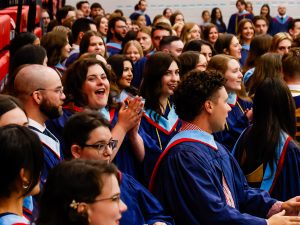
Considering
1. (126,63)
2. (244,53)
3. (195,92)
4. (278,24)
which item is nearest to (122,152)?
(195,92)

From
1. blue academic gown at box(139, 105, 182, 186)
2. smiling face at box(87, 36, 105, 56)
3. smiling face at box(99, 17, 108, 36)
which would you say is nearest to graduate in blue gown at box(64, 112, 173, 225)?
blue academic gown at box(139, 105, 182, 186)

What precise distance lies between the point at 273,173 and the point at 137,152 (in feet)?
2.95

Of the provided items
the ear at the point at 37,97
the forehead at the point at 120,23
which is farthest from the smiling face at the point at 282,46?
the ear at the point at 37,97

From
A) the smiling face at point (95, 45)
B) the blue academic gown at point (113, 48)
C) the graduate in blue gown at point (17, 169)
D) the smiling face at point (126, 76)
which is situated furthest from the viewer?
the blue academic gown at point (113, 48)

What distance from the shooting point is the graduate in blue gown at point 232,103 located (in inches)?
248

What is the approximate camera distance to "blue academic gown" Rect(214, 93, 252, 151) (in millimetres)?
6246

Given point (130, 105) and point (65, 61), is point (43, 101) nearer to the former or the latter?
point (130, 105)

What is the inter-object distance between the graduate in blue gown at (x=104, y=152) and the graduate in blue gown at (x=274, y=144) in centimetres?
104

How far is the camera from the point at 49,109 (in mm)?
4371

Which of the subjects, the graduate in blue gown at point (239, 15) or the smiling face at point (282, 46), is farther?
the graduate in blue gown at point (239, 15)

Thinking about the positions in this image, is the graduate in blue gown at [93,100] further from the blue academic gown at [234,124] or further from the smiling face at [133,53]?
the smiling face at [133,53]

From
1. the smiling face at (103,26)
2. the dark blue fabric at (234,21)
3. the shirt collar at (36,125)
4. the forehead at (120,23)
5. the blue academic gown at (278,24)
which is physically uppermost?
the shirt collar at (36,125)

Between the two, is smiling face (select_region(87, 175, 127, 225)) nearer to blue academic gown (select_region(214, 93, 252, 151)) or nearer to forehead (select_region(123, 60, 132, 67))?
blue academic gown (select_region(214, 93, 252, 151))

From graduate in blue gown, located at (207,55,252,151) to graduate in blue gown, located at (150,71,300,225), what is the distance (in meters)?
1.81
